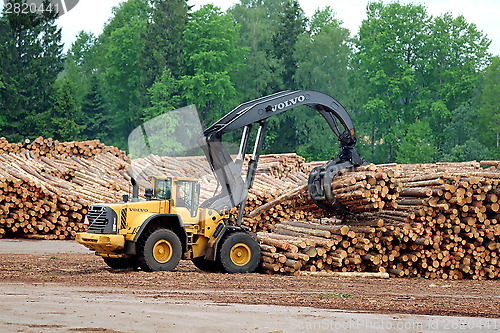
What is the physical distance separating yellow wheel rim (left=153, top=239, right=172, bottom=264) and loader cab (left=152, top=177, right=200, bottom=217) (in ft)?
2.58

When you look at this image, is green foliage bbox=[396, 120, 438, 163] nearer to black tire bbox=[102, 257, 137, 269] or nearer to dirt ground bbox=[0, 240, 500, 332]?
dirt ground bbox=[0, 240, 500, 332]

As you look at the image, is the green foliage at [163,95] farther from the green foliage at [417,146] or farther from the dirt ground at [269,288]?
the dirt ground at [269,288]

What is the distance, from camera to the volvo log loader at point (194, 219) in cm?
1348

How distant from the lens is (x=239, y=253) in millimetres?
14312

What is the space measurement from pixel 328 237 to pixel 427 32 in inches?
1718

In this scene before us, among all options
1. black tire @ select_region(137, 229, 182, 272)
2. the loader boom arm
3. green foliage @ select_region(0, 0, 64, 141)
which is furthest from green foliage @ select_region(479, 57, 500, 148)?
black tire @ select_region(137, 229, 182, 272)

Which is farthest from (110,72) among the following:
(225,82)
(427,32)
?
(427,32)

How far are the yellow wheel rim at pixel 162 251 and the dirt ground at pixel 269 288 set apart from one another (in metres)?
0.39

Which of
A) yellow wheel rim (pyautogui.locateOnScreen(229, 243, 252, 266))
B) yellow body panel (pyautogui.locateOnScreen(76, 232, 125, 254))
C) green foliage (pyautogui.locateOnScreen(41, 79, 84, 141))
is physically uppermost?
green foliage (pyautogui.locateOnScreen(41, 79, 84, 141))

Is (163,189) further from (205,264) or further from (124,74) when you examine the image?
(124,74)

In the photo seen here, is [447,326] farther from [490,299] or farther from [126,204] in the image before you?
[126,204]

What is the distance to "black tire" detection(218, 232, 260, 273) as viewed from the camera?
1402 centimetres

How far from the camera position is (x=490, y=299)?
11453 millimetres

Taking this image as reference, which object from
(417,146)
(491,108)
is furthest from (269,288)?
(491,108)
